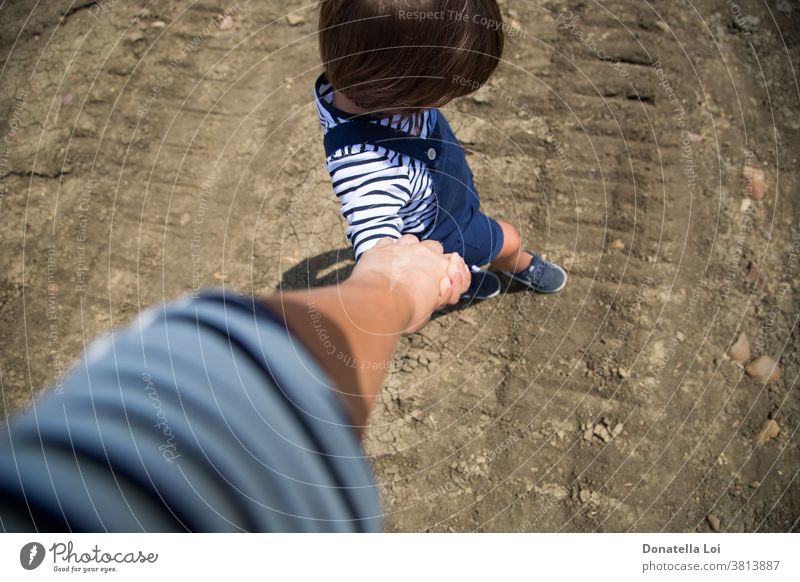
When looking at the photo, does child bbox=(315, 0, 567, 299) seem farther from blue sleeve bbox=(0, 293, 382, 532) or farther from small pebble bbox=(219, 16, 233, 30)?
small pebble bbox=(219, 16, 233, 30)

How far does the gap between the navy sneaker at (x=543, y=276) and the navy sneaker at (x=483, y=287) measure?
0.07 meters

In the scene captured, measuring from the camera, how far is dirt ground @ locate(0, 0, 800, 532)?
61.5 inches

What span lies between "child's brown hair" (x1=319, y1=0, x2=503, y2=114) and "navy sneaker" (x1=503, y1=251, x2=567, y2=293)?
0.76 metres

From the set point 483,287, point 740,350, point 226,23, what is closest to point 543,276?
point 483,287

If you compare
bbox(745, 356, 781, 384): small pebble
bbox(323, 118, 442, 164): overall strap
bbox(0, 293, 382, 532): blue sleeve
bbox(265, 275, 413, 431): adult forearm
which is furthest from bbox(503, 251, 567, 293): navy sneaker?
bbox(0, 293, 382, 532): blue sleeve

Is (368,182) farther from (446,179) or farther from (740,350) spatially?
(740,350)

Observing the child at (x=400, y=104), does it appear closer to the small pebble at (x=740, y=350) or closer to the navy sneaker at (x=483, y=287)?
the navy sneaker at (x=483, y=287)

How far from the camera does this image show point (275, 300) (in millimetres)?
720

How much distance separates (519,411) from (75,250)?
1.46 m

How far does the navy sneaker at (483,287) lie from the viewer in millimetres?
1786

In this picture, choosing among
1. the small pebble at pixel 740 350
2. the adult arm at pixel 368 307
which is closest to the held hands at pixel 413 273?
the adult arm at pixel 368 307
